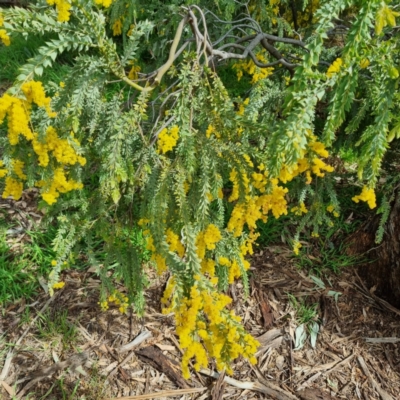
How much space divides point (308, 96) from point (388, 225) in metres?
1.48

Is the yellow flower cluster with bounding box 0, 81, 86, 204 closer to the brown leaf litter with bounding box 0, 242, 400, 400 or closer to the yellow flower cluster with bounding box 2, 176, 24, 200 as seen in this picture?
the yellow flower cluster with bounding box 2, 176, 24, 200

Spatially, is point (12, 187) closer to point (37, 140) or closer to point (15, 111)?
point (37, 140)

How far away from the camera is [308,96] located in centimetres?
102

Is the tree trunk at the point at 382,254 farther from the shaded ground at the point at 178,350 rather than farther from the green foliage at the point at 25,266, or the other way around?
the green foliage at the point at 25,266

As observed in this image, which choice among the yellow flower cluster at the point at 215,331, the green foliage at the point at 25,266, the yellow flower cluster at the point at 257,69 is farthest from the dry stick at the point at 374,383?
the green foliage at the point at 25,266

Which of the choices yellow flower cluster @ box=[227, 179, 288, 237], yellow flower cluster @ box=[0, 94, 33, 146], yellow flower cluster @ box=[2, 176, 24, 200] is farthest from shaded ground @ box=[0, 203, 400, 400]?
yellow flower cluster @ box=[0, 94, 33, 146]

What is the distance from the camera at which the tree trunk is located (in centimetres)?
220

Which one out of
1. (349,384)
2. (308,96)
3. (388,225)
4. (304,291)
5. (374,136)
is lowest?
(349,384)

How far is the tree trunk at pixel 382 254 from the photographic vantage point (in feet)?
7.20

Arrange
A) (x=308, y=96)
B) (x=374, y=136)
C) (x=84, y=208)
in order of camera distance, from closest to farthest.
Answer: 1. (x=308, y=96)
2. (x=374, y=136)
3. (x=84, y=208)

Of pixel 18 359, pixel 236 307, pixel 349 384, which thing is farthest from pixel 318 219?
pixel 18 359

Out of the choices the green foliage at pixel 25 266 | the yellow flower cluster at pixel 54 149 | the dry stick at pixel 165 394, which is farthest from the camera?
the green foliage at pixel 25 266

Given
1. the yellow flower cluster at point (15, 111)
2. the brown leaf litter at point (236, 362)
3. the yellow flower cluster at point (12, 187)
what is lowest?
the brown leaf litter at point (236, 362)

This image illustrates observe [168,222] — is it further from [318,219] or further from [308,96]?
[318,219]
